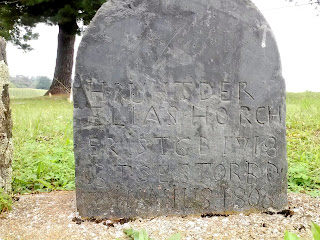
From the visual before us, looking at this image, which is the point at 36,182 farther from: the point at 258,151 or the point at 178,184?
the point at 258,151

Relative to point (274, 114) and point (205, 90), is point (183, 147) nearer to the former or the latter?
point (205, 90)

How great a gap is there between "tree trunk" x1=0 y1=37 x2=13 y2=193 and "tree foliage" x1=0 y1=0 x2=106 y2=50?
7.65 metres

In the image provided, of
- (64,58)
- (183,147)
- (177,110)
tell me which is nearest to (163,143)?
(183,147)

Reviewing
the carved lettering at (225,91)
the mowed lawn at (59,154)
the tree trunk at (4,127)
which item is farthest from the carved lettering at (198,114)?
the tree trunk at (4,127)

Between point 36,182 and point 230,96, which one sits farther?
point 36,182

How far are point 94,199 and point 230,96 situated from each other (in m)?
1.20

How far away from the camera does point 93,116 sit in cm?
233

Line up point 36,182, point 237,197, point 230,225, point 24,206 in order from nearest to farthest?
point 230,225
point 237,197
point 24,206
point 36,182

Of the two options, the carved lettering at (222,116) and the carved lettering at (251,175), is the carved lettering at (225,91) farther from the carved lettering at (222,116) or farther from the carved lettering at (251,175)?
the carved lettering at (251,175)

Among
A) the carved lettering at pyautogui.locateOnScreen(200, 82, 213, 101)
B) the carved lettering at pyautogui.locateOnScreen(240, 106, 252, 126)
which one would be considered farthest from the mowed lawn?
the carved lettering at pyautogui.locateOnScreen(200, 82, 213, 101)

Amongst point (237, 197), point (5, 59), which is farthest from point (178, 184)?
point (5, 59)

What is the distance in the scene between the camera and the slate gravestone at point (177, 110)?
2.30 m

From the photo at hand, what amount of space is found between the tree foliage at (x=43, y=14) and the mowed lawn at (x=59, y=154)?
4.92 meters

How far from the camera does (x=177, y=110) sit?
92.6 inches
